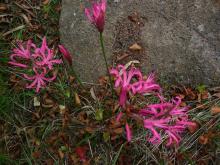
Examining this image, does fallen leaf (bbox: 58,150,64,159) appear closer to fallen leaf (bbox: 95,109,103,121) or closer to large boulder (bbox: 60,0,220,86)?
fallen leaf (bbox: 95,109,103,121)

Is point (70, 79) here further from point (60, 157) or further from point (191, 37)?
point (191, 37)

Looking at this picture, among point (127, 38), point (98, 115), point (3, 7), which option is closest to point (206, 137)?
point (98, 115)

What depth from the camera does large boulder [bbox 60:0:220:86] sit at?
2592mm

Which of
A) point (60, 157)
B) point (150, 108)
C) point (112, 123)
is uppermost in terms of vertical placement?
point (150, 108)

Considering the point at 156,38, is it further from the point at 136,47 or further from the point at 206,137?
the point at 206,137

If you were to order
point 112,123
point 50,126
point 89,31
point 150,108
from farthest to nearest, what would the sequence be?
point 89,31, point 50,126, point 112,123, point 150,108

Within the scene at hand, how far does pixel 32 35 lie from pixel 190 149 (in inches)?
50.2

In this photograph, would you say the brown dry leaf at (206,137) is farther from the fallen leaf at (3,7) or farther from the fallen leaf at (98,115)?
the fallen leaf at (3,7)

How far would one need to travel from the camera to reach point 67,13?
276cm

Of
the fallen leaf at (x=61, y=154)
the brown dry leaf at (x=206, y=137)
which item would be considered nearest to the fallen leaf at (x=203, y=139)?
the brown dry leaf at (x=206, y=137)

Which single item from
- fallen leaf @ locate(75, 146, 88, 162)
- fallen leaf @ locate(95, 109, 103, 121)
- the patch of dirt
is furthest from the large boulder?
fallen leaf @ locate(75, 146, 88, 162)

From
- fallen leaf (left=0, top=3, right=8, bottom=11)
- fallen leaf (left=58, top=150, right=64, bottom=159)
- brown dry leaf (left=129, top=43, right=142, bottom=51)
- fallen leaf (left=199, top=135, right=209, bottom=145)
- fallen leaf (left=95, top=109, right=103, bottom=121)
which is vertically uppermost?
fallen leaf (left=0, top=3, right=8, bottom=11)

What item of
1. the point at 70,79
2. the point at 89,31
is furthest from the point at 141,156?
the point at 89,31

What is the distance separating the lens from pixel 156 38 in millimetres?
2648
